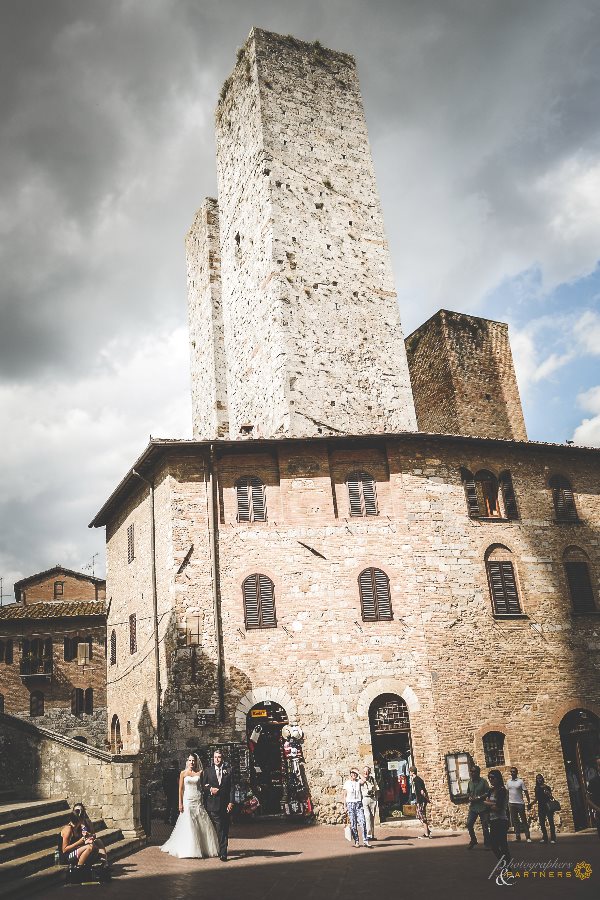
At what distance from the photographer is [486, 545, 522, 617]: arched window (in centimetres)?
1981

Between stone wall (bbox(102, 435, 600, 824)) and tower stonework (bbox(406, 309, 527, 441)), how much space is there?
832cm

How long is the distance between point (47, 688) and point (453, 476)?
2622 cm

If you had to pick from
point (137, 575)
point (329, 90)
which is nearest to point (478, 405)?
point (329, 90)

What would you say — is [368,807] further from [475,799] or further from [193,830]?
[193,830]

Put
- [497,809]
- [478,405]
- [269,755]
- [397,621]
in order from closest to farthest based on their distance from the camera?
1. [497,809]
2. [269,755]
3. [397,621]
4. [478,405]

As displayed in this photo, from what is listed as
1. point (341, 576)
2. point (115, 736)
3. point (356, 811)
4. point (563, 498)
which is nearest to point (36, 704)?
point (115, 736)

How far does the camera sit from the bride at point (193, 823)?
37.3ft

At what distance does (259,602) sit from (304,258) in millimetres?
12173

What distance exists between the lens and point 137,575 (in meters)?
22.2

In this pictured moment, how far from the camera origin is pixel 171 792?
55.4 feet

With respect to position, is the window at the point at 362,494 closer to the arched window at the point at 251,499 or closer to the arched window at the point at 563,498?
the arched window at the point at 251,499

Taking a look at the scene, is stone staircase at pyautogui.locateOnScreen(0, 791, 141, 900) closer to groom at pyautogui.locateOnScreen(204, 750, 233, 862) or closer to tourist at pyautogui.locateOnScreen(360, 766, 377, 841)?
groom at pyautogui.locateOnScreen(204, 750, 233, 862)

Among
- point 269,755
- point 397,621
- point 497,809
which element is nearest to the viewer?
point 497,809

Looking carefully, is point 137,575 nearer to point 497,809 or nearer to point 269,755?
point 269,755
